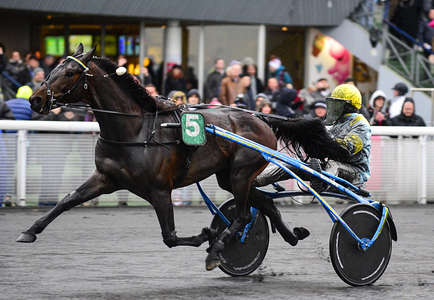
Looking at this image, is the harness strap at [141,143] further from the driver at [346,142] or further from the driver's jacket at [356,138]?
the driver's jacket at [356,138]

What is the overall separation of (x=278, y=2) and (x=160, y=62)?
9.86 ft

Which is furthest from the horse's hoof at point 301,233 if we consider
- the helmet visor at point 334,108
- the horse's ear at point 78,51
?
the horse's ear at point 78,51

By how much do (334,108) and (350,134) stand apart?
10.0 inches

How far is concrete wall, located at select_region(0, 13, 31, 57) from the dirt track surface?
31.3ft

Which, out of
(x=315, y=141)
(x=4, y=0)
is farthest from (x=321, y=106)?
(x=4, y=0)

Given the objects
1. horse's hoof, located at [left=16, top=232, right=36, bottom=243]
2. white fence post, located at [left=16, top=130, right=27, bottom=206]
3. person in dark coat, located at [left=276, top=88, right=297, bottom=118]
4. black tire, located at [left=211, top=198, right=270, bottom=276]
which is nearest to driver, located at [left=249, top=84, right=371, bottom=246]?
black tire, located at [left=211, top=198, right=270, bottom=276]

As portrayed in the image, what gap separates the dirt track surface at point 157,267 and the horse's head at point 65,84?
139 centimetres

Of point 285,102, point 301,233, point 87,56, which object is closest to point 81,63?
point 87,56

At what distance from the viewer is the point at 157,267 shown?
25.9ft

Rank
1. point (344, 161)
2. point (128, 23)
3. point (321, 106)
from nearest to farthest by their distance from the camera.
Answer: point (344, 161), point (321, 106), point (128, 23)

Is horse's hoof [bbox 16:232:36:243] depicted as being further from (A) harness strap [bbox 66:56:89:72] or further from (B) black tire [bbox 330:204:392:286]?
(B) black tire [bbox 330:204:392:286]

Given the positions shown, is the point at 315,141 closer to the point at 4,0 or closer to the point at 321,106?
the point at 321,106

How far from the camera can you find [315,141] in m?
7.66

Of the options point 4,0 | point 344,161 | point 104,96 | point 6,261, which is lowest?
point 6,261
